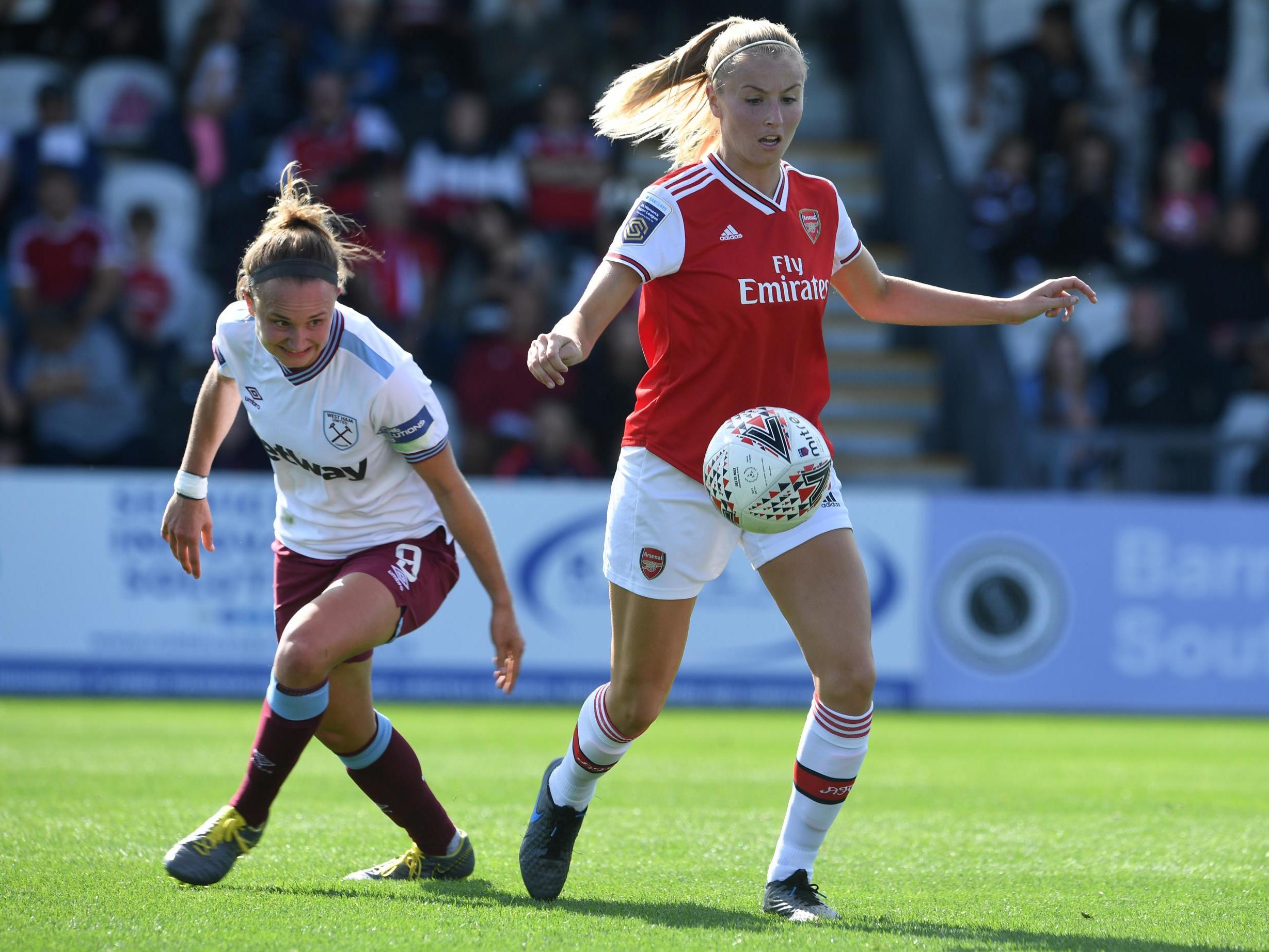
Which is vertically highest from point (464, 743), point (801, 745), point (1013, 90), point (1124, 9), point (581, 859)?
point (1124, 9)

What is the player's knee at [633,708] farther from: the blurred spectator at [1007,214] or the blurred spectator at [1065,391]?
the blurred spectator at [1007,214]

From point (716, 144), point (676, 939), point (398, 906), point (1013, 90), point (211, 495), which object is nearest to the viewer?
point (676, 939)

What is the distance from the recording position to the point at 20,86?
15.8 metres

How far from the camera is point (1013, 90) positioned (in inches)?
631

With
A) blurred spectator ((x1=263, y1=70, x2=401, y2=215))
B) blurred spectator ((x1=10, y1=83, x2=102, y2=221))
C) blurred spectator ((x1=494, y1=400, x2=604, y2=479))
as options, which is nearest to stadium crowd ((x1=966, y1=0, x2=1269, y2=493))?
blurred spectator ((x1=494, y1=400, x2=604, y2=479))

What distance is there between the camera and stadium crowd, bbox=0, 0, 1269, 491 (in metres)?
13.1

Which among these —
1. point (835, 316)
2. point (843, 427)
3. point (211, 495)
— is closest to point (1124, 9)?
point (835, 316)

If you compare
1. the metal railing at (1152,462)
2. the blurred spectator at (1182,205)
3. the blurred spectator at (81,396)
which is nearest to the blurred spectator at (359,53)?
the blurred spectator at (81,396)

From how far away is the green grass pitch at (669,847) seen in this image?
4250 millimetres

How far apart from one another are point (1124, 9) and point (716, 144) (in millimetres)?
13343

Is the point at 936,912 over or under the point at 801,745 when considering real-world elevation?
under

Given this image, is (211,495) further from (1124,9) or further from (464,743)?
(1124,9)

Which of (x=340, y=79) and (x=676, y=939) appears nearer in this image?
(x=676, y=939)

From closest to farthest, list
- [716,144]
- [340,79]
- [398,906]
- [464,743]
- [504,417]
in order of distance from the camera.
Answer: [398,906] → [716,144] → [464,743] → [504,417] → [340,79]
